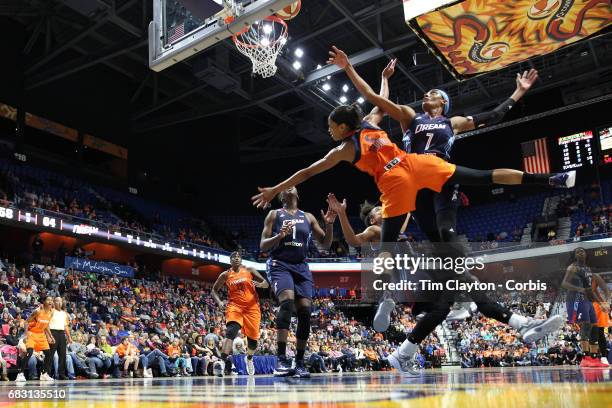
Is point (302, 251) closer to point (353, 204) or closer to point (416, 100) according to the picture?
point (416, 100)

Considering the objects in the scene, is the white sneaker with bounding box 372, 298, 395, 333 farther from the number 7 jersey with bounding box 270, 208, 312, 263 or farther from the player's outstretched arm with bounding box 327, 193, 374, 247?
the number 7 jersey with bounding box 270, 208, 312, 263

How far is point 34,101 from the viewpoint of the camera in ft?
68.5

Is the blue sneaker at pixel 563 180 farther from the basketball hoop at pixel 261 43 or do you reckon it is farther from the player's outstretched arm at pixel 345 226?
the basketball hoop at pixel 261 43

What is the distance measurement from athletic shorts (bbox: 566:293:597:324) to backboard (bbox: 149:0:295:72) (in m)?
5.21

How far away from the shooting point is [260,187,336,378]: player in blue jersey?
5.33m

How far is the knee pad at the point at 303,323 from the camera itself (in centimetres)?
536

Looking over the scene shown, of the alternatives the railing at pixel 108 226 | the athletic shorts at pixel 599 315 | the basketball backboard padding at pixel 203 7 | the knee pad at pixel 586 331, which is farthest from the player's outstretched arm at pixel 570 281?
the railing at pixel 108 226

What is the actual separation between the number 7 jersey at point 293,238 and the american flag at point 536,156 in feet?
64.1

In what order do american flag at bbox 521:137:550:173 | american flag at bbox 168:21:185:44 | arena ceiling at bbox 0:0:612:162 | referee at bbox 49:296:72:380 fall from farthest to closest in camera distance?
american flag at bbox 521:137:550:173 → arena ceiling at bbox 0:0:612:162 → referee at bbox 49:296:72:380 → american flag at bbox 168:21:185:44

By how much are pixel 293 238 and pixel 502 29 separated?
17.4 ft

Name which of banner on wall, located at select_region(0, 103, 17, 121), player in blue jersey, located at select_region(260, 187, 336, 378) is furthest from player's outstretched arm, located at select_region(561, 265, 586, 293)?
banner on wall, located at select_region(0, 103, 17, 121)

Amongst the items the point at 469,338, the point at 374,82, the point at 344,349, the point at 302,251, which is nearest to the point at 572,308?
the point at 302,251

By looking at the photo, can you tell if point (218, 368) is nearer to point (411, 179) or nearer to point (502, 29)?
point (502, 29)

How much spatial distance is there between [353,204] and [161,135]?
10.3 meters
